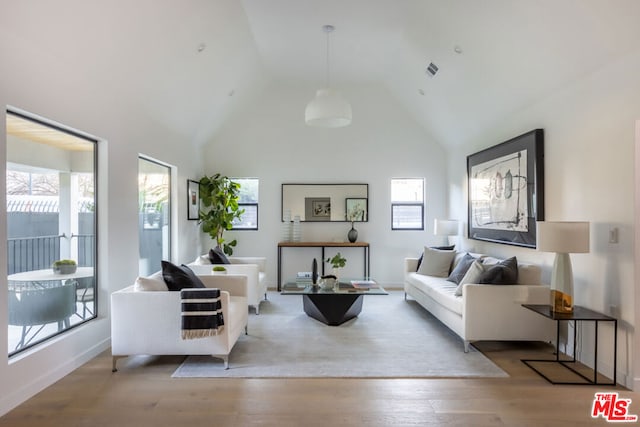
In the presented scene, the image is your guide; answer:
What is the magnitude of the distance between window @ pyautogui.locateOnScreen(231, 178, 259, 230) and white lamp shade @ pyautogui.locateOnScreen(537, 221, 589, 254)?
15.7ft

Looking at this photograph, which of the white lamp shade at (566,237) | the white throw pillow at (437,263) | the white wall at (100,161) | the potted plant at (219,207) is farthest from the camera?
the potted plant at (219,207)

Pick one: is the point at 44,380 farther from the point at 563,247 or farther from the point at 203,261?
the point at 563,247

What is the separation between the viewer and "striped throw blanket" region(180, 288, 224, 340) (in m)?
3.06

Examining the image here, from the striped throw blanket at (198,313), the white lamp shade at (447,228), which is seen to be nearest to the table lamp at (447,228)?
the white lamp shade at (447,228)

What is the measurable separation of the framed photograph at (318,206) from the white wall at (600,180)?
140 inches

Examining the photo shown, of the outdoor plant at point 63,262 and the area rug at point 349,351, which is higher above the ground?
the outdoor plant at point 63,262

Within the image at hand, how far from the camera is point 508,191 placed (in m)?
4.58

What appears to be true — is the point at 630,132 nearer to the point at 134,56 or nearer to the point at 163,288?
the point at 163,288

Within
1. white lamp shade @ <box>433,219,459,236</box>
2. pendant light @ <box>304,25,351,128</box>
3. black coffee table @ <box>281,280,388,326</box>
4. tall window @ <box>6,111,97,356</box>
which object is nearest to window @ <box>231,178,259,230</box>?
black coffee table @ <box>281,280,388,326</box>

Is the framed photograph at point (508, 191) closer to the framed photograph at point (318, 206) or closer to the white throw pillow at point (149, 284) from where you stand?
the framed photograph at point (318, 206)

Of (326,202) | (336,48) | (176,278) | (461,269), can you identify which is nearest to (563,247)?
(461,269)

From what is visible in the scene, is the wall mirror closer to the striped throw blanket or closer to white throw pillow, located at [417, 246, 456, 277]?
white throw pillow, located at [417, 246, 456, 277]

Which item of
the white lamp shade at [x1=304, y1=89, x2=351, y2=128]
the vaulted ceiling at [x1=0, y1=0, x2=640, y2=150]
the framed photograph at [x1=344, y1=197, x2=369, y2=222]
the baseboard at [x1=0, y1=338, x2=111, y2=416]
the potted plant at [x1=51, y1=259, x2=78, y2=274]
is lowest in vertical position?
the baseboard at [x1=0, y1=338, x2=111, y2=416]

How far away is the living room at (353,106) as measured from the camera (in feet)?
9.32
